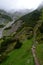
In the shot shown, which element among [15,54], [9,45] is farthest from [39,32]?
[15,54]

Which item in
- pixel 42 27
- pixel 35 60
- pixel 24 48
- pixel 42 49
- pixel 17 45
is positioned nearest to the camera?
pixel 35 60

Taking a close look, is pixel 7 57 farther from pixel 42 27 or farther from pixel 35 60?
pixel 42 27

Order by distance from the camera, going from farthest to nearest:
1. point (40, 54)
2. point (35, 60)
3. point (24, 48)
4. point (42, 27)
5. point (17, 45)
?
point (42, 27) → point (17, 45) → point (24, 48) → point (40, 54) → point (35, 60)

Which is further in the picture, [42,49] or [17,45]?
[17,45]

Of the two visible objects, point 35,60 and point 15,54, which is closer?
point 35,60

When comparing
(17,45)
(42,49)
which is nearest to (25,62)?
(42,49)

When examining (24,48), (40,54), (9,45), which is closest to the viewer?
(40,54)

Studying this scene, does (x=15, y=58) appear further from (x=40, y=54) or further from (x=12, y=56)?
(x=40, y=54)

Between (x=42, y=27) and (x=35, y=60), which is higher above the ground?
(x=42, y=27)

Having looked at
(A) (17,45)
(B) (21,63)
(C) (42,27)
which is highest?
(C) (42,27)
